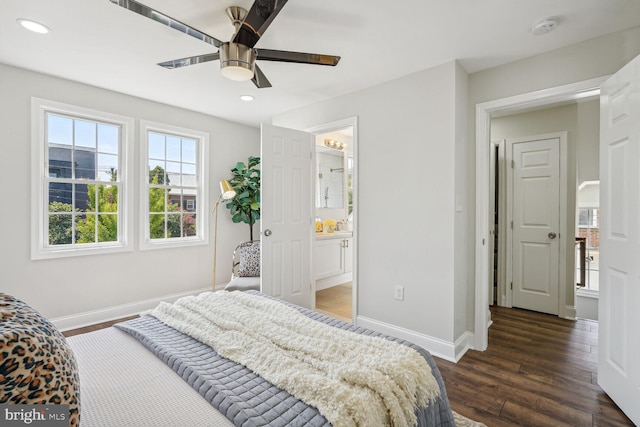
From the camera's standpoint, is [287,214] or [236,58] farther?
[287,214]

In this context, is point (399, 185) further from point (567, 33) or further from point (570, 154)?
point (570, 154)

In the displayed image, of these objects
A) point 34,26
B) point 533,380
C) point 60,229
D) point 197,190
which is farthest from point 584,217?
point 60,229

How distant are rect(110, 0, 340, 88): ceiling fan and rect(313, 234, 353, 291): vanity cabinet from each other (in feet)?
9.28

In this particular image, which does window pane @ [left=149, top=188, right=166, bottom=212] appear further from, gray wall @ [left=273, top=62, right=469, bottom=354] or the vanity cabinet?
gray wall @ [left=273, top=62, right=469, bottom=354]

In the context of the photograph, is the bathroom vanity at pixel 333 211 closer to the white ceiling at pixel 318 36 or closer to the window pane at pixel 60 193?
the white ceiling at pixel 318 36

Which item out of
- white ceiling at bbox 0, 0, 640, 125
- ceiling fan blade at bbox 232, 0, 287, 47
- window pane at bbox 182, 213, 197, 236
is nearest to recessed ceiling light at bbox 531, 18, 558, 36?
white ceiling at bbox 0, 0, 640, 125


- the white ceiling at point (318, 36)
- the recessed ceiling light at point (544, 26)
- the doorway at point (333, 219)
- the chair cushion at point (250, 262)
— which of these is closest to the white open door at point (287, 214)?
the chair cushion at point (250, 262)

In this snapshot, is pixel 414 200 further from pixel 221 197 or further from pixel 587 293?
pixel 587 293

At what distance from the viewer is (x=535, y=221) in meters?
3.75

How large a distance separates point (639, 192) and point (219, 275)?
435cm

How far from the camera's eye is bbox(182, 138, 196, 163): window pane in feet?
13.3

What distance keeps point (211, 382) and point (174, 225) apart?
3261mm

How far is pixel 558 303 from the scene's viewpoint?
3.55 metres

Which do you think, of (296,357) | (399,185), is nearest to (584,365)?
(399,185)
